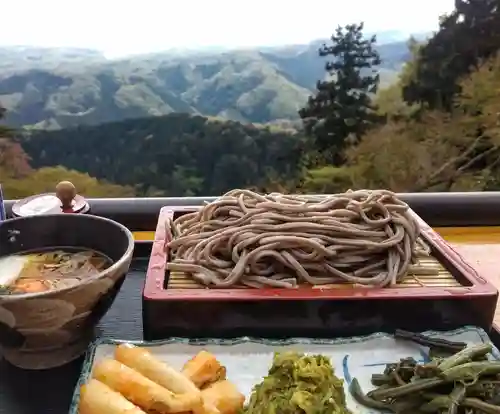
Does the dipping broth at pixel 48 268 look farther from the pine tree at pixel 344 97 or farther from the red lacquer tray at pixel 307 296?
the pine tree at pixel 344 97

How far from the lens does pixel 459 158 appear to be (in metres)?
2.67

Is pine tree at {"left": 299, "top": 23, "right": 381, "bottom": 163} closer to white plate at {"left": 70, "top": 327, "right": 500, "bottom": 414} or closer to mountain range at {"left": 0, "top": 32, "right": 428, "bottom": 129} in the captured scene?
mountain range at {"left": 0, "top": 32, "right": 428, "bottom": 129}

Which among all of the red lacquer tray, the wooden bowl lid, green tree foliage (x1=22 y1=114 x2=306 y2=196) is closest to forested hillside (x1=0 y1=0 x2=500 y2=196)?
green tree foliage (x1=22 y1=114 x2=306 y2=196)

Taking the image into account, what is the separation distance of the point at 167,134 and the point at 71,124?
0.44 meters

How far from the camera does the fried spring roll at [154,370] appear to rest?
93cm

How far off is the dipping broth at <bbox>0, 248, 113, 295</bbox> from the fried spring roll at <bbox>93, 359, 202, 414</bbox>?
11.2 inches

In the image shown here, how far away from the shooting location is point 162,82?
2912 millimetres

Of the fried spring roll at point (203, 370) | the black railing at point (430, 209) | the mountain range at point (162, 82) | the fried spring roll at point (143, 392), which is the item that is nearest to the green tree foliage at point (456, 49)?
the mountain range at point (162, 82)

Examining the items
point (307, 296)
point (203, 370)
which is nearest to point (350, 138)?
point (307, 296)

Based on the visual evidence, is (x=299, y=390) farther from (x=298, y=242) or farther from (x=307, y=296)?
(x=298, y=242)

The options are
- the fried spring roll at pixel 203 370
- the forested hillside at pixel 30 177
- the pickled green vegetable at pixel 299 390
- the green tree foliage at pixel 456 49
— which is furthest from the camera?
the green tree foliage at pixel 456 49

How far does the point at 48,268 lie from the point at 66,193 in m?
0.27

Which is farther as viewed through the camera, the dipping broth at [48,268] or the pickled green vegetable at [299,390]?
the dipping broth at [48,268]

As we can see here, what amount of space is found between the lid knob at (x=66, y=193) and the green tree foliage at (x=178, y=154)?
113 cm
